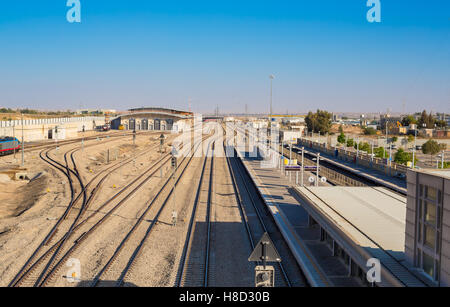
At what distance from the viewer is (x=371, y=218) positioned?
1417 centimetres

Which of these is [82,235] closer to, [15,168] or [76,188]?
[76,188]

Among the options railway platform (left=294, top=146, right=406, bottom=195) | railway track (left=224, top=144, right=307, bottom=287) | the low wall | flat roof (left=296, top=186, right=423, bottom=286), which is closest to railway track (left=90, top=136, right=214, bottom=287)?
railway track (left=224, top=144, right=307, bottom=287)

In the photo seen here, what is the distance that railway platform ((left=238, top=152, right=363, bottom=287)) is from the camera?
12.5 m

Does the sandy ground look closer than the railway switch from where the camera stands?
No

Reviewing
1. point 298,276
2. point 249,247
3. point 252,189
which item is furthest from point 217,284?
point 252,189

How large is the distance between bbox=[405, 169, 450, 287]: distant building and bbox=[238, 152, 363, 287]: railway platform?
3.21 m

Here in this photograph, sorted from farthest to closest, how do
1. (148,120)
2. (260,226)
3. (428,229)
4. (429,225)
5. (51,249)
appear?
(148,120) < (260,226) < (51,249) < (428,229) < (429,225)

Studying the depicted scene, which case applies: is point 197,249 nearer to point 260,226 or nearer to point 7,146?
point 260,226

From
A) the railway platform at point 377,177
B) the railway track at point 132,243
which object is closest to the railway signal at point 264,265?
the railway track at point 132,243

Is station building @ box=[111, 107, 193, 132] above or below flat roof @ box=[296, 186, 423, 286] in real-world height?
above

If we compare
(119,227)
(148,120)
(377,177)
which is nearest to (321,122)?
(148,120)

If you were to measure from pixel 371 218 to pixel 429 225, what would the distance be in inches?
214

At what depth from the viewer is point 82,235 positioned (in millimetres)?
17969

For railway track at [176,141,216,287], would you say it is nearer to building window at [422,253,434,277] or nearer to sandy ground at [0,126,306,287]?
sandy ground at [0,126,306,287]
